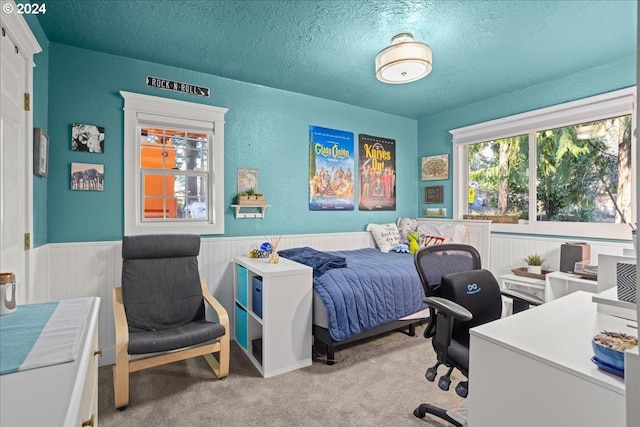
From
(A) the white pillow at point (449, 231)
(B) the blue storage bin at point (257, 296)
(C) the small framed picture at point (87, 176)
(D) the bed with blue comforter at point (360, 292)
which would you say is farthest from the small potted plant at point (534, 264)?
(C) the small framed picture at point (87, 176)

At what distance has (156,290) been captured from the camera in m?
2.57

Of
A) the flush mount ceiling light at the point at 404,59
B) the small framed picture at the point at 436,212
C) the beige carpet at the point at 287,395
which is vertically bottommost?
the beige carpet at the point at 287,395

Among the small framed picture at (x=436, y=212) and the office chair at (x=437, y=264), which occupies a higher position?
the small framed picture at (x=436, y=212)

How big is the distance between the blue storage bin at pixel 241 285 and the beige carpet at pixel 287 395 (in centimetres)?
50

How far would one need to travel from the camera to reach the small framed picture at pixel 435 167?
4.43 m

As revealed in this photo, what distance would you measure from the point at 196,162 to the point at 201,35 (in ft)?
3.98

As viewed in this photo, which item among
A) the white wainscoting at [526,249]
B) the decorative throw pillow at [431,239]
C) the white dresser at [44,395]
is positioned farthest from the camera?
the decorative throw pillow at [431,239]

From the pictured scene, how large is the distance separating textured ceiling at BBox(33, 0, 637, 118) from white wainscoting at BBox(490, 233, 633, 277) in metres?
1.71

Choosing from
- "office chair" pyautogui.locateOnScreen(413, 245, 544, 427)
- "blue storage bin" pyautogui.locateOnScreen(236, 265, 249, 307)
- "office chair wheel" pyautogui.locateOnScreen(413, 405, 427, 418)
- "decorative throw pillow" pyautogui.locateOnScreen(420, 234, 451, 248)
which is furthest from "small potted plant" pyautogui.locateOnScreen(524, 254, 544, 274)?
"blue storage bin" pyautogui.locateOnScreen(236, 265, 249, 307)

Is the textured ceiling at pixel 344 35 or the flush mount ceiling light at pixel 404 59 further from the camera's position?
the flush mount ceiling light at pixel 404 59

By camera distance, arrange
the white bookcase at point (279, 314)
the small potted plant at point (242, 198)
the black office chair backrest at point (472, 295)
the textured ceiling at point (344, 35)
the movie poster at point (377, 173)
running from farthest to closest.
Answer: the movie poster at point (377, 173) → the small potted plant at point (242, 198) → the white bookcase at point (279, 314) → the textured ceiling at point (344, 35) → the black office chair backrest at point (472, 295)

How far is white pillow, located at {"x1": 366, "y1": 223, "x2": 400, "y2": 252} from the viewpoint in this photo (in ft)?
13.5

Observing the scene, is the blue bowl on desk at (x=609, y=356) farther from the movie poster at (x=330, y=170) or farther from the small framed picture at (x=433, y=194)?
the small framed picture at (x=433, y=194)

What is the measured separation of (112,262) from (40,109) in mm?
1297
